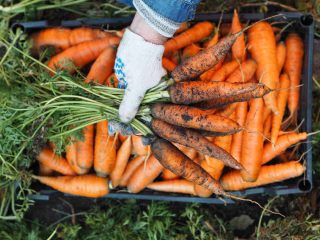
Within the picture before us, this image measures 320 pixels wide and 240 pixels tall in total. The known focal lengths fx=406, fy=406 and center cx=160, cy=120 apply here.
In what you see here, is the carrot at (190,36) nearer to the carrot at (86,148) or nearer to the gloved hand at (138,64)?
the gloved hand at (138,64)

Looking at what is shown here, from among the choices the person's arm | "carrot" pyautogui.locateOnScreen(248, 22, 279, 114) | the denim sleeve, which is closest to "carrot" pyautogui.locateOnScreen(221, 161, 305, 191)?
"carrot" pyautogui.locateOnScreen(248, 22, 279, 114)

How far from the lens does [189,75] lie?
5.15ft

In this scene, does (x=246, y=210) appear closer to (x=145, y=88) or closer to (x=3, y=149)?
(x=145, y=88)

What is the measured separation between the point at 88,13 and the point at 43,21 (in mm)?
248

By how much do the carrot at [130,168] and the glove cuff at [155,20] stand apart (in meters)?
0.75

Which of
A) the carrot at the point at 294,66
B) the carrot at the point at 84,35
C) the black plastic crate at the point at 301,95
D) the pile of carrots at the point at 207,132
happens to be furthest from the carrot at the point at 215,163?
the carrot at the point at 84,35

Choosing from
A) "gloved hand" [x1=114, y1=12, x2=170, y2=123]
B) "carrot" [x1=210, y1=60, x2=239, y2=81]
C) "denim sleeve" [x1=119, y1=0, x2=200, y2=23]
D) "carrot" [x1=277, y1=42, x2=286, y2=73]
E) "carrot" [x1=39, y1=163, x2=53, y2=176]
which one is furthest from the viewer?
"carrot" [x1=39, y1=163, x2=53, y2=176]

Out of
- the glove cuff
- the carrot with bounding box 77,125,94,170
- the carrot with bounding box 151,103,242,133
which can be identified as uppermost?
the glove cuff

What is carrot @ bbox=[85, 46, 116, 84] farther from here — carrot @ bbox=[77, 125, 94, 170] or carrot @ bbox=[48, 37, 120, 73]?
carrot @ bbox=[77, 125, 94, 170]

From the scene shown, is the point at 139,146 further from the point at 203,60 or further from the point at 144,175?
the point at 203,60

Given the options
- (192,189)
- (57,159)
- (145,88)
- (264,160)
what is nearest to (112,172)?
(57,159)

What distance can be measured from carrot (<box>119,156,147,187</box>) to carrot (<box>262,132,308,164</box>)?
59cm

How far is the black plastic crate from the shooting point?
1.91 metres

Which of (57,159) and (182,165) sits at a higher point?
(182,165)
